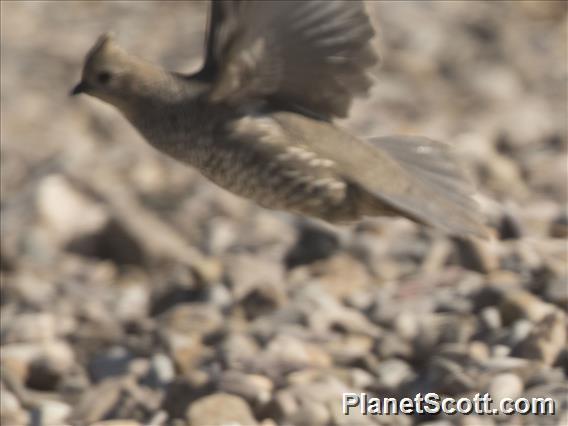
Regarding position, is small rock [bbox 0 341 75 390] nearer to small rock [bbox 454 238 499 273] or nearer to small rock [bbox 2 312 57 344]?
small rock [bbox 2 312 57 344]

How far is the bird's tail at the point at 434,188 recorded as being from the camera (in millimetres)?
3361

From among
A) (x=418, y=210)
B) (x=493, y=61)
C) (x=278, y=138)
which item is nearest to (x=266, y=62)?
(x=278, y=138)

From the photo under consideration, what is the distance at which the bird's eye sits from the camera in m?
3.43

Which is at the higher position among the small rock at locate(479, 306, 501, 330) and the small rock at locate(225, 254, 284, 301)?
the small rock at locate(225, 254, 284, 301)

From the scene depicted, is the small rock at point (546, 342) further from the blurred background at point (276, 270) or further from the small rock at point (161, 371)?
the small rock at point (161, 371)

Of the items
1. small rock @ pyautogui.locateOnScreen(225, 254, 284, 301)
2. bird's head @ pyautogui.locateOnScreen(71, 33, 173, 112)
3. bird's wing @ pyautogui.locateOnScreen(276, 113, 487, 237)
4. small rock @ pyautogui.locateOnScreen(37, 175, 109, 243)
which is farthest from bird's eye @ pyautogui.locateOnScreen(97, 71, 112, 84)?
small rock @ pyautogui.locateOnScreen(37, 175, 109, 243)

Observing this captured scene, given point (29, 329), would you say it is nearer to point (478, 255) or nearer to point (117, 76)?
point (117, 76)

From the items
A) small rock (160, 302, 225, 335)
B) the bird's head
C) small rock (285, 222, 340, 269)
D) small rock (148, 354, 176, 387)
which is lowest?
small rock (148, 354, 176, 387)

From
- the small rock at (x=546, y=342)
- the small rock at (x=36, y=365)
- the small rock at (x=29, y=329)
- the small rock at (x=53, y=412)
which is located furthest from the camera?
the small rock at (x=29, y=329)

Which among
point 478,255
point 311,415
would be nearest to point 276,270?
point 478,255

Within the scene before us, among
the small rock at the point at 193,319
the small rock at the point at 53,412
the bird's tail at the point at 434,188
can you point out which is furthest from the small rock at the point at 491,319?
the small rock at the point at 53,412

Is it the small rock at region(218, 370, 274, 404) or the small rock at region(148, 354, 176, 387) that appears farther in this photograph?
the small rock at region(148, 354, 176, 387)

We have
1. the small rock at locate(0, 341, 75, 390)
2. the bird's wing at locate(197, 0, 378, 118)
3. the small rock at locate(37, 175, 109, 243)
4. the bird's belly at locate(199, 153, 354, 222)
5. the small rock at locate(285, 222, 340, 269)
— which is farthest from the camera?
the small rock at locate(37, 175, 109, 243)

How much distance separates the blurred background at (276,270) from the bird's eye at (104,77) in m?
0.68
